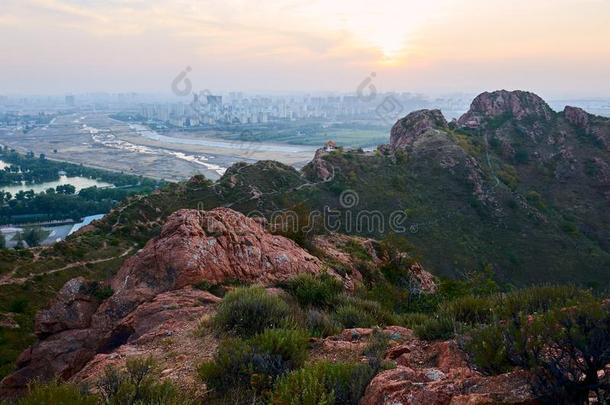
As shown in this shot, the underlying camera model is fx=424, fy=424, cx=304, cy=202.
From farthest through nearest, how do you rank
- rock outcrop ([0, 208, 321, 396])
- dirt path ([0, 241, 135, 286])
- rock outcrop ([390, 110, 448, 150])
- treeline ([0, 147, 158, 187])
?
treeline ([0, 147, 158, 187]) < rock outcrop ([390, 110, 448, 150]) < dirt path ([0, 241, 135, 286]) < rock outcrop ([0, 208, 321, 396])

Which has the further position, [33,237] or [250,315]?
[33,237]

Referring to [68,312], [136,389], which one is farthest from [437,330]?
[68,312]

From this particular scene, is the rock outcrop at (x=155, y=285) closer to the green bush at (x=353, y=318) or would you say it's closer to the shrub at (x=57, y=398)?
the green bush at (x=353, y=318)

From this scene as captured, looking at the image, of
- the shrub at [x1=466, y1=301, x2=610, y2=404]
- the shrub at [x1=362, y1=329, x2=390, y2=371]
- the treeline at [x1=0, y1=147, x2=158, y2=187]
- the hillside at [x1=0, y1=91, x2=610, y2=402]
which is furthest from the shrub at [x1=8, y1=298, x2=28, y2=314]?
the treeline at [x1=0, y1=147, x2=158, y2=187]

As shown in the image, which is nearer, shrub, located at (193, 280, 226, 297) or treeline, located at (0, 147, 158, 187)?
shrub, located at (193, 280, 226, 297)

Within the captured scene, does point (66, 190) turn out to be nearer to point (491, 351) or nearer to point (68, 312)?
point (68, 312)

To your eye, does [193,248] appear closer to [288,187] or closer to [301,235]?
[301,235]

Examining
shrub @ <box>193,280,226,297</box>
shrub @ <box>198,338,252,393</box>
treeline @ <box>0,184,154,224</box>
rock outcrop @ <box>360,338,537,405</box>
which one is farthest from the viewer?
treeline @ <box>0,184,154,224</box>

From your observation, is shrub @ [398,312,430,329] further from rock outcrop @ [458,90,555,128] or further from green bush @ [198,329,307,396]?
rock outcrop @ [458,90,555,128]

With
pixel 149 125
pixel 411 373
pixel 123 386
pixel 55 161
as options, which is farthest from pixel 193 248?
pixel 149 125
